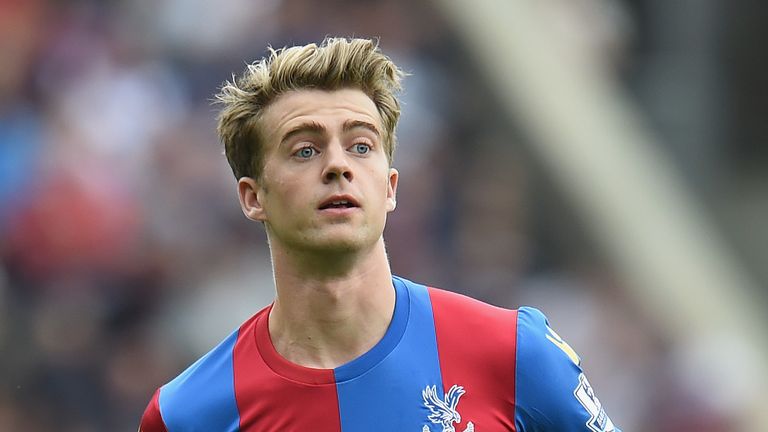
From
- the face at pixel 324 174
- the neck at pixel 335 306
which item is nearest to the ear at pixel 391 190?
the face at pixel 324 174

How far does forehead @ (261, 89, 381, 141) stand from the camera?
4156 mm

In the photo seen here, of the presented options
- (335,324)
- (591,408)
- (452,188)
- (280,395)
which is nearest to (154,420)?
(280,395)

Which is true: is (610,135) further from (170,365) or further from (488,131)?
(170,365)

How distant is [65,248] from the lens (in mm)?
8625

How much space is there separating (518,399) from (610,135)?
23.6ft

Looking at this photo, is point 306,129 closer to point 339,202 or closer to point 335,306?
point 339,202

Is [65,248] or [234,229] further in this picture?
[234,229]

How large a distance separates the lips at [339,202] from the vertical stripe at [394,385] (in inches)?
15.1

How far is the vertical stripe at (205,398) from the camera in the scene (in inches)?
165

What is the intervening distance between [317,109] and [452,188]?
5740mm

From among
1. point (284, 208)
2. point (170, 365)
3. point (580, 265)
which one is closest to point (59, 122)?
point (170, 365)

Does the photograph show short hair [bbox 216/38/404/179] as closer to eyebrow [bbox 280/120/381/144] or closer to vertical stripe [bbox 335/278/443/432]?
eyebrow [bbox 280/120/381/144]

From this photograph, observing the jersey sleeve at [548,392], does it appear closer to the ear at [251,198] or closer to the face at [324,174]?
the face at [324,174]

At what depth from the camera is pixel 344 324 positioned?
4160mm
